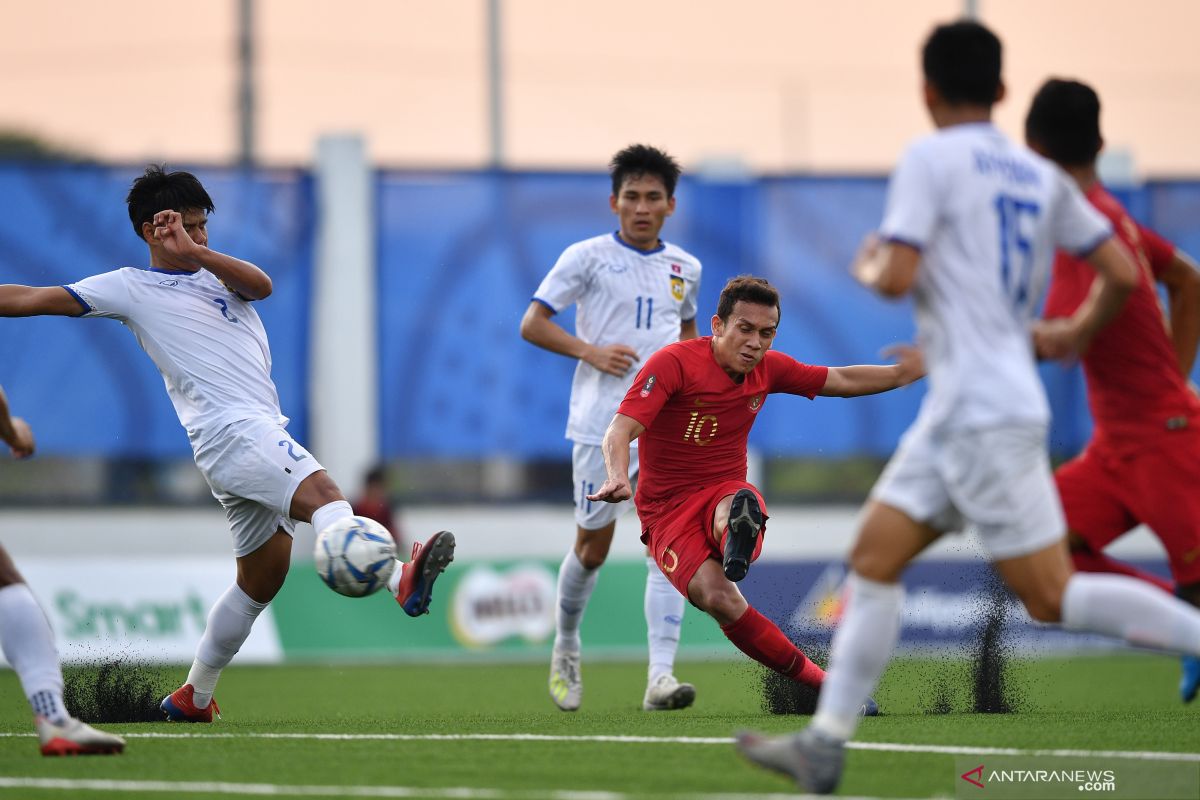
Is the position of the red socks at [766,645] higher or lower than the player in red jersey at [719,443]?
lower

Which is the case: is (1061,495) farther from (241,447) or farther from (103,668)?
(103,668)

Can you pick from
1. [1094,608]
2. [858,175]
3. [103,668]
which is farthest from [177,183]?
[858,175]

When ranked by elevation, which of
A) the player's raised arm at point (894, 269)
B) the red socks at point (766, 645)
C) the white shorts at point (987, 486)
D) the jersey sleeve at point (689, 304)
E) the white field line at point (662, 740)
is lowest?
the white field line at point (662, 740)

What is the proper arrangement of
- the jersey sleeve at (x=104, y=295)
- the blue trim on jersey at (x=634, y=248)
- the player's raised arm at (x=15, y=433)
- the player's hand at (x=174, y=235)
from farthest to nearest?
1. the blue trim on jersey at (x=634, y=248)
2. the jersey sleeve at (x=104, y=295)
3. the player's hand at (x=174, y=235)
4. the player's raised arm at (x=15, y=433)

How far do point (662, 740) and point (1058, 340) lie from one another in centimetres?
237

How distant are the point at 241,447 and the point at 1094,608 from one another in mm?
3667

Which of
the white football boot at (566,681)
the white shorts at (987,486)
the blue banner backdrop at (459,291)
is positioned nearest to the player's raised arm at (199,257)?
the white football boot at (566,681)

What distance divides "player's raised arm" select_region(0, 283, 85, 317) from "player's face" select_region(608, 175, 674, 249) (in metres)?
3.07

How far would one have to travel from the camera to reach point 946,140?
4.67 m

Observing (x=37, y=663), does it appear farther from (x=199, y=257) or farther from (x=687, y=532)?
(x=687, y=532)

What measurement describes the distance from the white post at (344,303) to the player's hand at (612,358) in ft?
35.3

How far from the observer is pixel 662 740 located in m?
6.38

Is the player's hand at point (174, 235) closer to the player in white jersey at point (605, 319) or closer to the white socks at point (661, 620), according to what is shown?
the player in white jersey at point (605, 319)

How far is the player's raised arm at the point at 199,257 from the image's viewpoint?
6.62 m
